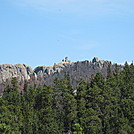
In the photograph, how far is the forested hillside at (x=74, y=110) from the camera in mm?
64062

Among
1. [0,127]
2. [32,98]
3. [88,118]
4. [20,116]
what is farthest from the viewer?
[32,98]

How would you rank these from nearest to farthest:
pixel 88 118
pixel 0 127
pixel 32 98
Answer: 1. pixel 0 127
2. pixel 88 118
3. pixel 32 98

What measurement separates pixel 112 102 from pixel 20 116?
68.2 feet

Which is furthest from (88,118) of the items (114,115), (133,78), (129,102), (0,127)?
(133,78)

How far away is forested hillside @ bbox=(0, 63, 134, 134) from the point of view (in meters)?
Answer: 64.1

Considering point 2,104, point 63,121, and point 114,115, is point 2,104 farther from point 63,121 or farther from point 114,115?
point 114,115

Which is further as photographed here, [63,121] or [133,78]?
[133,78]

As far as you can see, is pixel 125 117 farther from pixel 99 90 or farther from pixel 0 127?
pixel 0 127

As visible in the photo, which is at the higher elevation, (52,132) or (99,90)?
(99,90)

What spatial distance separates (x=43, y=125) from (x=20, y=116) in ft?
18.3

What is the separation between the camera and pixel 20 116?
68562 millimetres

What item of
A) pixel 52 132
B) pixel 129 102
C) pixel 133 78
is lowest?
pixel 52 132

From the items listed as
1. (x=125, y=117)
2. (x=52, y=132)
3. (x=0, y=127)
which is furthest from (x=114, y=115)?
(x=0, y=127)

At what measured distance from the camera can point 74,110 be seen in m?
71.3
